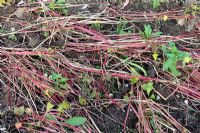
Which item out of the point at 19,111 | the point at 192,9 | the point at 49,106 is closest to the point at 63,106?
the point at 49,106

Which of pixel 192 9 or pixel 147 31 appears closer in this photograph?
pixel 147 31

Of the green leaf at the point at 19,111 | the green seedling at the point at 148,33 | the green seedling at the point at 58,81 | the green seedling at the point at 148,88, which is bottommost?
the green leaf at the point at 19,111

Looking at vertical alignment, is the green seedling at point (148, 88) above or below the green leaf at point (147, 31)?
below

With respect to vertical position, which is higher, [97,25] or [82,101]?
[97,25]

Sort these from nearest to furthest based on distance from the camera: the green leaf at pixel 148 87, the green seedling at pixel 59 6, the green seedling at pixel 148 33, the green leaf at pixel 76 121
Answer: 1. the green leaf at pixel 76 121
2. the green leaf at pixel 148 87
3. the green seedling at pixel 148 33
4. the green seedling at pixel 59 6

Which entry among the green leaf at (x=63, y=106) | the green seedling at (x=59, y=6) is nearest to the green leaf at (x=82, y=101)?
the green leaf at (x=63, y=106)

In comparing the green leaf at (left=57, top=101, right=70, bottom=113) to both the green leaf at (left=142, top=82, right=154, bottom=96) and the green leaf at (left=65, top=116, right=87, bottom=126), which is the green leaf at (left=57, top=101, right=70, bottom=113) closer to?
the green leaf at (left=65, top=116, right=87, bottom=126)

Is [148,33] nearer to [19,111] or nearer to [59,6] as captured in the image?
[59,6]

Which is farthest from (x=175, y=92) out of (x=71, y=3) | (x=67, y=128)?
(x=71, y=3)

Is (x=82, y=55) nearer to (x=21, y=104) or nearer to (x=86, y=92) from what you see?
(x=86, y=92)

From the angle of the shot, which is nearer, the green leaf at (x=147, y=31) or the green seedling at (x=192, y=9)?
the green leaf at (x=147, y=31)

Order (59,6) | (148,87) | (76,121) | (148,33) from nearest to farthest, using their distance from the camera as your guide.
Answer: (76,121) < (148,87) < (148,33) < (59,6)

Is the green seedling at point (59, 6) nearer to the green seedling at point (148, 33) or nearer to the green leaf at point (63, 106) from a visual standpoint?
the green seedling at point (148, 33)

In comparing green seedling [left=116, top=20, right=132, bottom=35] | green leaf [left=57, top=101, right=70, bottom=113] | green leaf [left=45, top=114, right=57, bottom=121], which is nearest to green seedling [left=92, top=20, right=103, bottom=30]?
green seedling [left=116, top=20, right=132, bottom=35]
